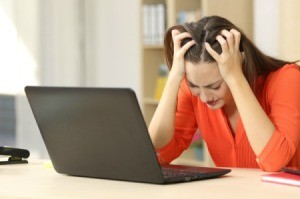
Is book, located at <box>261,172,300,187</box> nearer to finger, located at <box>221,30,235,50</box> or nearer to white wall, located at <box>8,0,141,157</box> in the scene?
finger, located at <box>221,30,235,50</box>

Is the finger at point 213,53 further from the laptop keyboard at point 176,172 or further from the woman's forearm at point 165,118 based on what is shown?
the laptop keyboard at point 176,172

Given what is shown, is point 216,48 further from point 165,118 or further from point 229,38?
point 165,118

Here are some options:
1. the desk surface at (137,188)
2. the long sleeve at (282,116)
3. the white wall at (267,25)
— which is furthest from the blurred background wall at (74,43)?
the desk surface at (137,188)

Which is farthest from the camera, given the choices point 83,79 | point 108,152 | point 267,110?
point 83,79

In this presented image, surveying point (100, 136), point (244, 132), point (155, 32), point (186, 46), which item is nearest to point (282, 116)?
point (244, 132)

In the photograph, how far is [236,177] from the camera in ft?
5.48

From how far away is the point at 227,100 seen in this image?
2.10 m

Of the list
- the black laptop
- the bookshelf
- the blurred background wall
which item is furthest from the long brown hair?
the bookshelf

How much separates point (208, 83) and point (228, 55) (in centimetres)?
11

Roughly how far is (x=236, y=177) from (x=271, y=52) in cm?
209

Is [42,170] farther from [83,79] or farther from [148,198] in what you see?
[83,79]

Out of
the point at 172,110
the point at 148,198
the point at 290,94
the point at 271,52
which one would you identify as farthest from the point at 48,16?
the point at 148,198

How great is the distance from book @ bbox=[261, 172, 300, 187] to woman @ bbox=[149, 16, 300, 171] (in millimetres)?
214

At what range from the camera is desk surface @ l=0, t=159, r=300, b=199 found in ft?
4.66
